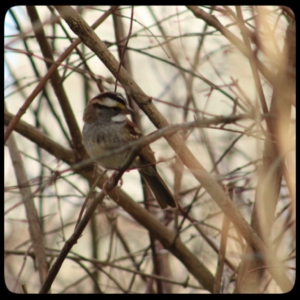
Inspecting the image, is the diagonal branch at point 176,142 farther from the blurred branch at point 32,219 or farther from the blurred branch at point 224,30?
the blurred branch at point 32,219

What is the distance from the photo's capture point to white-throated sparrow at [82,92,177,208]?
163 inches

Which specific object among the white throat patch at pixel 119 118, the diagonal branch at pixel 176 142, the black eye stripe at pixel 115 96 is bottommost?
the diagonal branch at pixel 176 142

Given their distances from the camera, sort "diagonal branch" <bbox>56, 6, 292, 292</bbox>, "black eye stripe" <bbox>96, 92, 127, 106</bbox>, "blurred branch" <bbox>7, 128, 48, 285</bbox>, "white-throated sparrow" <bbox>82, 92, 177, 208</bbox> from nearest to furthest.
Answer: "diagonal branch" <bbox>56, 6, 292, 292</bbox> → "blurred branch" <bbox>7, 128, 48, 285</bbox> → "white-throated sparrow" <bbox>82, 92, 177, 208</bbox> → "black eye stripe" <bbox>96, 92, 127, 106</bbox>

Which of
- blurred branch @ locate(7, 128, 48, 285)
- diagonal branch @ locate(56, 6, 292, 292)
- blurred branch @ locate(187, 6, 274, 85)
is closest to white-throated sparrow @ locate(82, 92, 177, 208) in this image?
blurred branch @ locate(7, 128, 48, 285)

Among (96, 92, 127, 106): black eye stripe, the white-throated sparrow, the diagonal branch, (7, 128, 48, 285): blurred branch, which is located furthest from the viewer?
(96, 92, 127, 106): black eye stripe

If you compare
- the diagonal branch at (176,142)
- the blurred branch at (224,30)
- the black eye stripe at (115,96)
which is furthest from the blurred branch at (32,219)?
the blurred branch at (224,30)

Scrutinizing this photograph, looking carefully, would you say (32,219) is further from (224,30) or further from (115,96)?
(224,30)

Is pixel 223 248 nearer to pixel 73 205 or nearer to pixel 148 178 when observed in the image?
pixel 148 178

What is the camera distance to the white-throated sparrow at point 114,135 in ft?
13.6

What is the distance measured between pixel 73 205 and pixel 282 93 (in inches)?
104

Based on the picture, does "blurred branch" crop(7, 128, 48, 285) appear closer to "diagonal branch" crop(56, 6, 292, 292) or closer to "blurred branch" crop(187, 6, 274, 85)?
"diagonal branch" crop(56, 6, 292, 292)

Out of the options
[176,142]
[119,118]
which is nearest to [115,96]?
[119,118]

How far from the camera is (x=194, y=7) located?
3.06 m
